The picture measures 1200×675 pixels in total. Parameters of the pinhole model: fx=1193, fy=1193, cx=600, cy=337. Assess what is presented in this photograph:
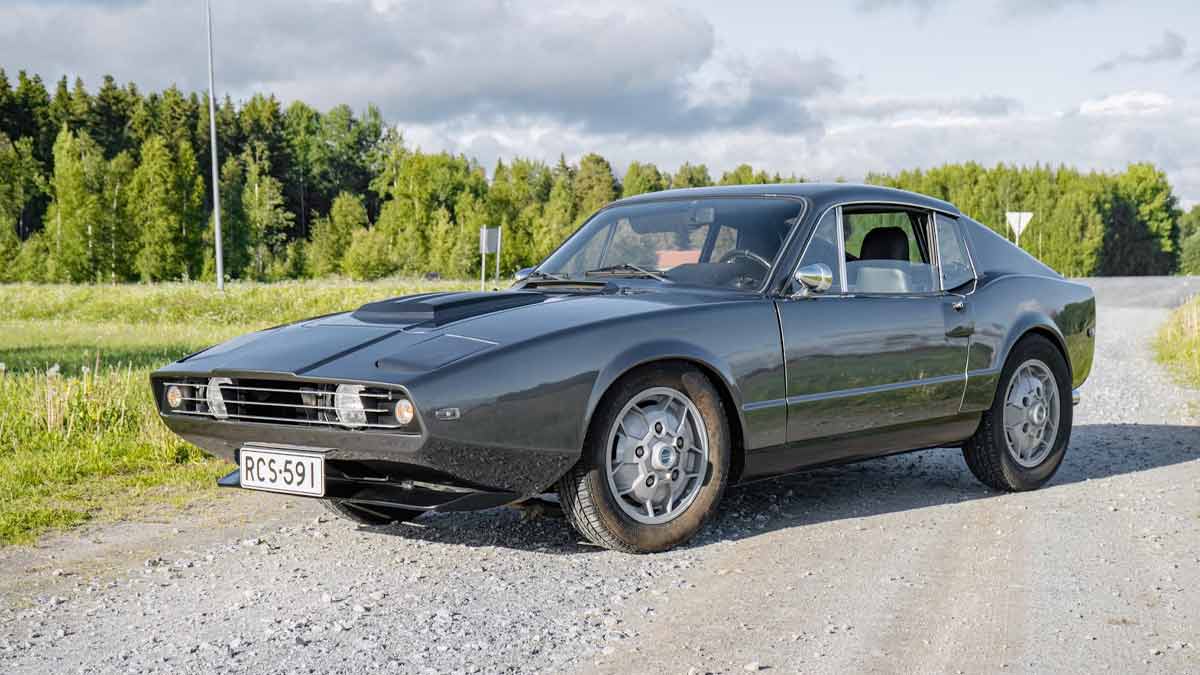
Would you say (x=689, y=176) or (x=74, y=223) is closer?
(x=74, y=223)

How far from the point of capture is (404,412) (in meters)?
4.29

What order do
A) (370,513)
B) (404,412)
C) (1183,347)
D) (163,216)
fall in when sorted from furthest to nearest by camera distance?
(163,216), (1183,347), (370,513), (404,412)

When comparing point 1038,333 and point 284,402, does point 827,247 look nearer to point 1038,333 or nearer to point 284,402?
point 1038,333

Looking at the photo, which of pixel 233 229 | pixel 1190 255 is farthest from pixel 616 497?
pixel 1190 255

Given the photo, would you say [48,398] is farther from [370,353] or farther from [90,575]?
[370,353]

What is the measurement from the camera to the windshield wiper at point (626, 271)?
570cm

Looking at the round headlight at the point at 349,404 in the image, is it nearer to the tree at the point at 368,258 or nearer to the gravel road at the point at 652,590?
the gravel road at the point at 652,590

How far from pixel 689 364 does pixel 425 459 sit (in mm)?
1297

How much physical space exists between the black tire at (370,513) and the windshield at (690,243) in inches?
56.6

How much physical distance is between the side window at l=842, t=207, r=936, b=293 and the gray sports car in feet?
0.05

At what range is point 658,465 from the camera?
194 inches

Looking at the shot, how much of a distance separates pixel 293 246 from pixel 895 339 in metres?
86.6

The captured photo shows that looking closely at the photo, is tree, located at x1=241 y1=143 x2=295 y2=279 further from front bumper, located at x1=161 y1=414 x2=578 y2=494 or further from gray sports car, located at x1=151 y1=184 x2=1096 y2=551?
front bumper, located at x1=161 y1=414 x2=578 y2=494

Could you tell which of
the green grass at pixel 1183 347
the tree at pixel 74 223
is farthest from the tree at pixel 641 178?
the green grass at pixel 1183 347
